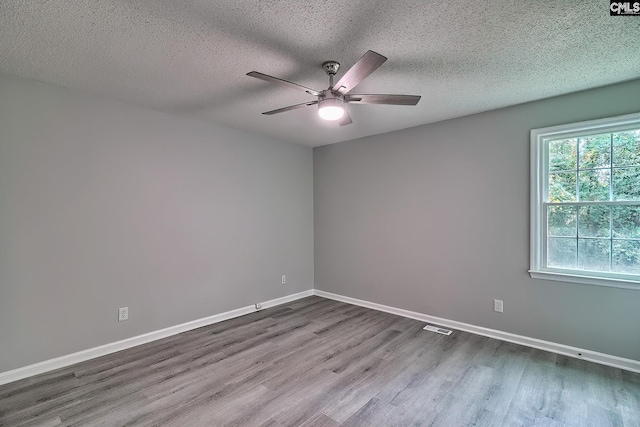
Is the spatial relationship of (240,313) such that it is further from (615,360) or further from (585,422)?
(615,360)

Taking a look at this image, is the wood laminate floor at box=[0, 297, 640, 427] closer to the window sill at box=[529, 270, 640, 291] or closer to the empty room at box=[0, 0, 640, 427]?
the empty room at box=[0, 0, 640, 427]

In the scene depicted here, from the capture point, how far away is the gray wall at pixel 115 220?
8.26 ft

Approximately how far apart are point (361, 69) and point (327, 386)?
233 cm

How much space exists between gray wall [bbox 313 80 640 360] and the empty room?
0.08 feet

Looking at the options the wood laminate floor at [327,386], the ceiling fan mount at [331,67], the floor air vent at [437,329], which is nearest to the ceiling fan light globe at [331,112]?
the ceiling fan mount at [331,67]

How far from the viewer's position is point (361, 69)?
1.83 meters

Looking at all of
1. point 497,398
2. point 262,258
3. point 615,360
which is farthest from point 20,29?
point 615,360

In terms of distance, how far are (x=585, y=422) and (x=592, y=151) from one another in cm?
229

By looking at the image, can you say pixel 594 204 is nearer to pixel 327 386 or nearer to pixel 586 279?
pixel 586 279

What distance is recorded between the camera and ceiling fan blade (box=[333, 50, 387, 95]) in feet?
5.56

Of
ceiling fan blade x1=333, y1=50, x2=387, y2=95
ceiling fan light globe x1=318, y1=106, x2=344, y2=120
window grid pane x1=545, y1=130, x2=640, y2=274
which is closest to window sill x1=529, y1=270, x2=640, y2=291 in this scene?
window grid pane x1=545, y1=130, x2=640, y2=274

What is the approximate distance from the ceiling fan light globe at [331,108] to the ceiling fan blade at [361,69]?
0.08 m

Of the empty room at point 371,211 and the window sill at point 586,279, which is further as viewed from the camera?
the window sill at point 586,279

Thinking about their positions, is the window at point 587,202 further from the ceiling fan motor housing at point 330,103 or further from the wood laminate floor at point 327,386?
the ceiling fan motor housing at point 330,103
